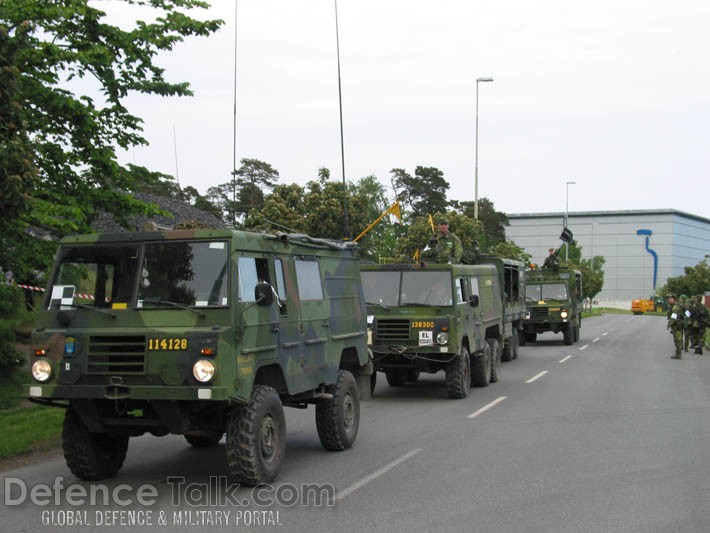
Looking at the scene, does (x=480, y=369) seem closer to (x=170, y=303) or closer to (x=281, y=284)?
(x=281, y=284)

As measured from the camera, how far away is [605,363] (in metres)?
22.4

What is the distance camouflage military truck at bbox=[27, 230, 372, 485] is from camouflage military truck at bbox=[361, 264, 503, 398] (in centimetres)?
596

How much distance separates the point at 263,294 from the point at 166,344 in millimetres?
976

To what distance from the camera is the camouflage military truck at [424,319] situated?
47.2 feet

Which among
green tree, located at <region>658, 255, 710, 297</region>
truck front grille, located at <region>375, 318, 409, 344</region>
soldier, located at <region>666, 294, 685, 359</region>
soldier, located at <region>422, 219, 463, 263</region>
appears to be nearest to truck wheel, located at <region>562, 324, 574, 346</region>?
soldier, located at <region>666, 294, 685, 359</region>

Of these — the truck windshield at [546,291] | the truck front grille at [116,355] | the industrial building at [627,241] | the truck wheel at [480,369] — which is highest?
the industrial building at [627,241]

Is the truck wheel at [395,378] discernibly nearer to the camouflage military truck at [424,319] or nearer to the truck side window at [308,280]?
the camouflage military truck at [424,319]

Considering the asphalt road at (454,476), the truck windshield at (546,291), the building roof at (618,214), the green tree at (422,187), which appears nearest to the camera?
the asphalt road at (454,476)

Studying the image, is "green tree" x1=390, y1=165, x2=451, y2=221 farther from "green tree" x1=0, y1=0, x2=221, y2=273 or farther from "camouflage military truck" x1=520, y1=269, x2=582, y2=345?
"green tree" x1=0, y1=0, x2=221, y2=273

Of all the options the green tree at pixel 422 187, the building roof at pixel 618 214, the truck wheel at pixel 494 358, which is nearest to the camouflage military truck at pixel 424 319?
the truck wheel at pixel 494 358

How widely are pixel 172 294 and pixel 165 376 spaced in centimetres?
82

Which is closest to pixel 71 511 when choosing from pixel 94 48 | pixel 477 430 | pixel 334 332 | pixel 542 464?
pixel 334 332

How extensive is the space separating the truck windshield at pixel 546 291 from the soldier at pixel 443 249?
12377mm

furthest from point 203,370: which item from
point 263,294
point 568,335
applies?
point 568,335
